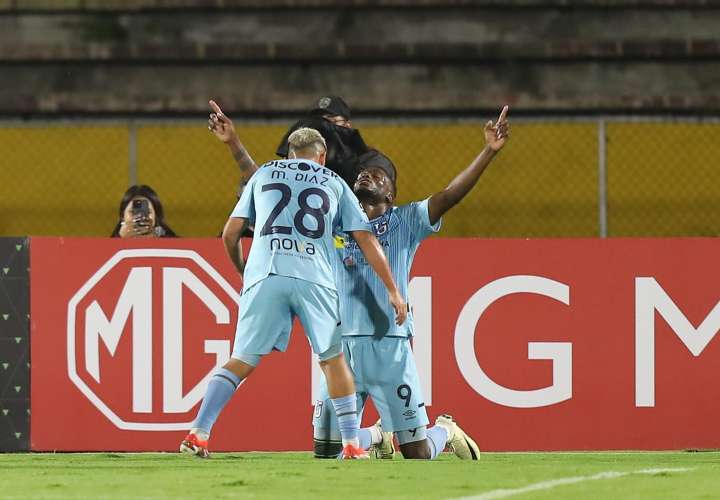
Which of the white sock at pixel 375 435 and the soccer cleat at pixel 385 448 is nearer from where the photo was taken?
the white sock at pixel 375 435

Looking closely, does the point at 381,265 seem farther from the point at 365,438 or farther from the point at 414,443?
the point at 365,438

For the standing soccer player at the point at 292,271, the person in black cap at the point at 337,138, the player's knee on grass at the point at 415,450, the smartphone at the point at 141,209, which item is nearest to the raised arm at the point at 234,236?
the standing soccer player at the point at 292,271

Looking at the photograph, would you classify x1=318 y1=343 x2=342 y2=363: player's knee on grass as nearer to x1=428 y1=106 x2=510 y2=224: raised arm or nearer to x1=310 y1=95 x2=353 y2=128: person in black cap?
x1=428 y1=106 x2=510 y2=224: raised arm

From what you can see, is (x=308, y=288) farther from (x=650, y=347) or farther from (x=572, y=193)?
(x=572, y=193)

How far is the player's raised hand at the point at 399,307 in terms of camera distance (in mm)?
7414

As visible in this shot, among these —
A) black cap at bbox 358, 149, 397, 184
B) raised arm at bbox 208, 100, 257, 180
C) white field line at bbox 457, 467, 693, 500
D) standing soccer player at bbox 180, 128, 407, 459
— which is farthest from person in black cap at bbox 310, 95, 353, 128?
white field line at bbox 457, 467, 693, 500

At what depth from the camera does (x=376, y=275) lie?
26.6 ft

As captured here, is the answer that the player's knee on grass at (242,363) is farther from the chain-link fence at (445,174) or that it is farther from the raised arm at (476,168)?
the chain-link fence at (445,174)

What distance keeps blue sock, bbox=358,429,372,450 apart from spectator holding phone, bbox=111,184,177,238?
2.64m

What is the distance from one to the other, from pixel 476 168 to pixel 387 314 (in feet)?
2.89

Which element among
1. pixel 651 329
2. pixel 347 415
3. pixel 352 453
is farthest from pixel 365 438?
pixel 651 329

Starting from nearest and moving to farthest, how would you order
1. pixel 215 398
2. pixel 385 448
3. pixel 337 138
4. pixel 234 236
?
1. pixel 215 398
2. pixel 234 236
3. pixel 385 448
4. pixel 337 138

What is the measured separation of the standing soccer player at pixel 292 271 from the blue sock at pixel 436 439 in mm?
712

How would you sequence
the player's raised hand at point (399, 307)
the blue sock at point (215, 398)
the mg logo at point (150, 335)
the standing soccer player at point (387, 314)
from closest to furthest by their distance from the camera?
1. the player's raised hand at point (399, 307)
2. the blue sock at point (215, 398)
3. the standing soccer player at point (387, 314)
4. the mg logo at point (150, 335)
